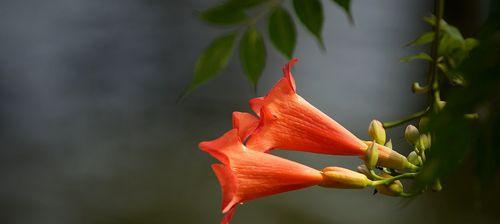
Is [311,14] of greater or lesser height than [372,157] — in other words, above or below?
above

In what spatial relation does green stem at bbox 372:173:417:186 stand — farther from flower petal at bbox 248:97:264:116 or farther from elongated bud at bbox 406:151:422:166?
flower petal at bbox 248:97:264:116

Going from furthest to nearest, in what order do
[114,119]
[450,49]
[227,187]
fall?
[114,119]
[450,49]
[227,187]

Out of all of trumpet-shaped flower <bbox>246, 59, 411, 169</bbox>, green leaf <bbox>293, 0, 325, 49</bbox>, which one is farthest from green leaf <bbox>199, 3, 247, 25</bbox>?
trumpet-shaped flower <bbox>246, 59, 411, 169</bbox>

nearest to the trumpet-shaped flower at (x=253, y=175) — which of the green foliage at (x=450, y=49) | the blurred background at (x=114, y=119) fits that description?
the green foliage at (x=450, y=49)

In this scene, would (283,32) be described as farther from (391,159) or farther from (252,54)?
(391,159)

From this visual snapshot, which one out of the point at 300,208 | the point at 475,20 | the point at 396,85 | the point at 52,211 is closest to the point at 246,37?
the point at 475,20

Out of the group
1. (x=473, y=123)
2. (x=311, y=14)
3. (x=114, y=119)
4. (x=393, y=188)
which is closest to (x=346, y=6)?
(x=311, y=14)

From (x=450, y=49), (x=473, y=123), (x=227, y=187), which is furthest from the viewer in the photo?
(x=450, y=49)
